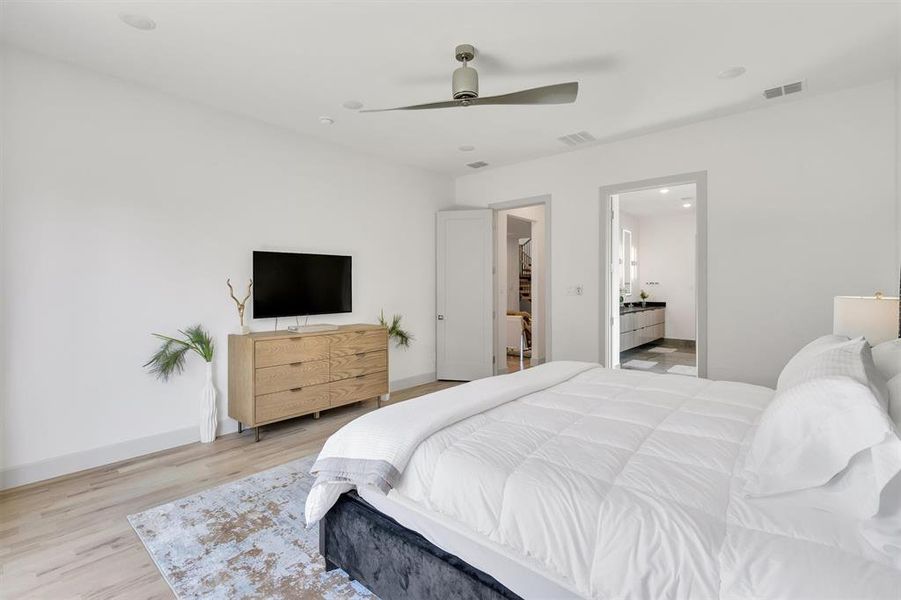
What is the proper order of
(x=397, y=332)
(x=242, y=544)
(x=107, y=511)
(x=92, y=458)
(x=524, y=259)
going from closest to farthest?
(x=242, y=544) → (x=107, y=511) → (x=92, y=458) → (x=397, y=332) → (x=524, y=259)

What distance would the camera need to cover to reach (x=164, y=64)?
2965 mm

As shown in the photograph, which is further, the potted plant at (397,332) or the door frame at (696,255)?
the potted plant at (397,332)

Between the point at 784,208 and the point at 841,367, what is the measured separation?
9.48 ft

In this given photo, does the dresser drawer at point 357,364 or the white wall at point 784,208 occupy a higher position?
the white wall at point 784,208

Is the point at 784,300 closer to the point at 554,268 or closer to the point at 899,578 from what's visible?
the point at 554,268

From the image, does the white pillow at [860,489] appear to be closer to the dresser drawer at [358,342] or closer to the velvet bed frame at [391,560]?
the velvet bed frame at [391,560]

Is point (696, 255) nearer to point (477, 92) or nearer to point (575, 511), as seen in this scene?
point (477, 92)

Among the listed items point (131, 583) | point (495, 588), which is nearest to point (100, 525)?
point (131, 583)

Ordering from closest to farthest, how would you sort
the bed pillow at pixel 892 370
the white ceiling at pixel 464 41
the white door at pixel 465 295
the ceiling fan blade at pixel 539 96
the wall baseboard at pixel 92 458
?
the bed pillow at pixel 892 370 < the white ceiling at pixel 464 41 < the ceiling fan blade at pixel 539 96 < the wall baseboard at pixel 92 458 < the white door at pixel 465 295

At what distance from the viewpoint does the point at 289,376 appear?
3754 mm

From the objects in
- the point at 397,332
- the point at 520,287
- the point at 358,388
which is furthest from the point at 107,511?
the point at 520,287

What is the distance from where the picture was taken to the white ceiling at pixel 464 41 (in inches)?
95.3

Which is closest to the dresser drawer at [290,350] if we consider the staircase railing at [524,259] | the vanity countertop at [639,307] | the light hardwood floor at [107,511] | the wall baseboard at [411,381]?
the light hardwood floor at [107,511]

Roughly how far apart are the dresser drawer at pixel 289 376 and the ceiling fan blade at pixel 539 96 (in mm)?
2629
